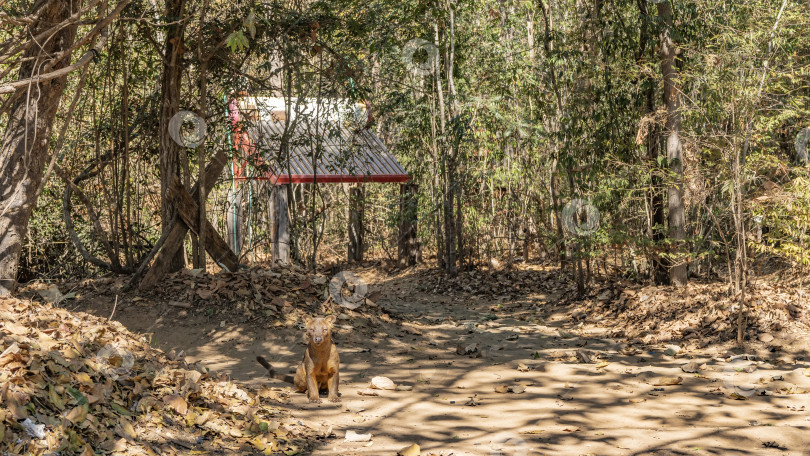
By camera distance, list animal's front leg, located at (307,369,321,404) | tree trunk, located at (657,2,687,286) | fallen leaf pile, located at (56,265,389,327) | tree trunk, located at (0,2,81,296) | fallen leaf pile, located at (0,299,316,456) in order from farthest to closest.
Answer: tree trunk, located at (657,2,687,286) → fallen leaf pile, located at (56,265,389,327) → tree trunk, located at (0,2,81,296) → animal's front leg, located at (307,369,321,404) → fallen leaf pile, located at (0,299,316,456)

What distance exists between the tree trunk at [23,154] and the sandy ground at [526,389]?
2.20 meters

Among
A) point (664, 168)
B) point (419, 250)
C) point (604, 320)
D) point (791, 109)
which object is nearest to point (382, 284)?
point (419, 250)

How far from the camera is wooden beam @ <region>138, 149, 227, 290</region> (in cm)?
949

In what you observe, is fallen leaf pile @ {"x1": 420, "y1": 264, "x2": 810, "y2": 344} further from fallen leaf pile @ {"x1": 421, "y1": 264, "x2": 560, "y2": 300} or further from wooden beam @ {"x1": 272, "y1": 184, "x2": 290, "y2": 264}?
wooden beam @ {"x1": 272, "y1": 184, "x2": 290, "y2": 264}

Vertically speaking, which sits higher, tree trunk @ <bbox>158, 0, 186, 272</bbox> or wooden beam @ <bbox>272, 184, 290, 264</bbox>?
tree trunk @ <bbox>158, 0, 186, 272</bbox>

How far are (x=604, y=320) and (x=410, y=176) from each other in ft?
24.1

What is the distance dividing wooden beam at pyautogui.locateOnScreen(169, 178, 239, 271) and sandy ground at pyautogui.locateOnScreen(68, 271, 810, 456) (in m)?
1.40

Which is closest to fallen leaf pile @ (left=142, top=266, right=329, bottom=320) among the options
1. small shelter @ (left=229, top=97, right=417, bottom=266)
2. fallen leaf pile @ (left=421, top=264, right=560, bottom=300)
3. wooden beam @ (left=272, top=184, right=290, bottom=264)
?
small shelter @ (left=229, top=97, right=417, bottom=266)

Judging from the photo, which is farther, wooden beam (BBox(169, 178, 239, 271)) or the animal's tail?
wooden beam (BBox(169, 178, 239, 271))

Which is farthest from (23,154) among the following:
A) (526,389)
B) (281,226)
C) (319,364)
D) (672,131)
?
(672,131)

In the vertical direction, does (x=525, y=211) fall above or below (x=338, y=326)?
above

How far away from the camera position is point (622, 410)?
5586 mm

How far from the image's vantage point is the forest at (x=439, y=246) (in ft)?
16.0

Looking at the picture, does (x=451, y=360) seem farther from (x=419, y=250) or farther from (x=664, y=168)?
(x=419, y=250)
